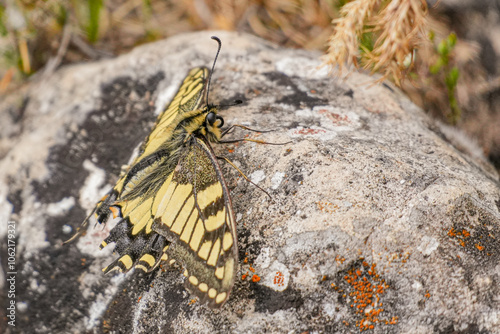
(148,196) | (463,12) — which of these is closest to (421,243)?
(148,196)

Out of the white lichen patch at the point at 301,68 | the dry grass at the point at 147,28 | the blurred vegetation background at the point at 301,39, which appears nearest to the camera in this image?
the white lichen patch at the point at 301,68

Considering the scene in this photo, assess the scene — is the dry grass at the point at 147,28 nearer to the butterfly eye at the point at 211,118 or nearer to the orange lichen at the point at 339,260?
the butterfly eye at the point at 211,118

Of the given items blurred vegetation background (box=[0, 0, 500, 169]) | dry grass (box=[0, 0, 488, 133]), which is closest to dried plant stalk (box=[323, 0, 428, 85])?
dry grass (box=[0, 0, 488, 133])

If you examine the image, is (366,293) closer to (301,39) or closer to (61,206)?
(61,206)

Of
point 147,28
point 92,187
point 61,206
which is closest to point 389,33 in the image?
point 92,187

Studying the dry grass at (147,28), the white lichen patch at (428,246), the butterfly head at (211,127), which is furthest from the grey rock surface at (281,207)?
the dry grass at (147,28)

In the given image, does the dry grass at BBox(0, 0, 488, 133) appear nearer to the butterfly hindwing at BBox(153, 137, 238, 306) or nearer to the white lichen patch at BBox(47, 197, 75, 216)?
the butterfly hindwing at BBox(153, 137, 238, 306)

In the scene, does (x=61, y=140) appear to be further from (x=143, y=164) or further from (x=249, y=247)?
(x=249, y=247)

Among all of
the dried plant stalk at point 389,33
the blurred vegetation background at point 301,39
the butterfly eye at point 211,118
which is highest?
the dried plant stalk at point 389,33
